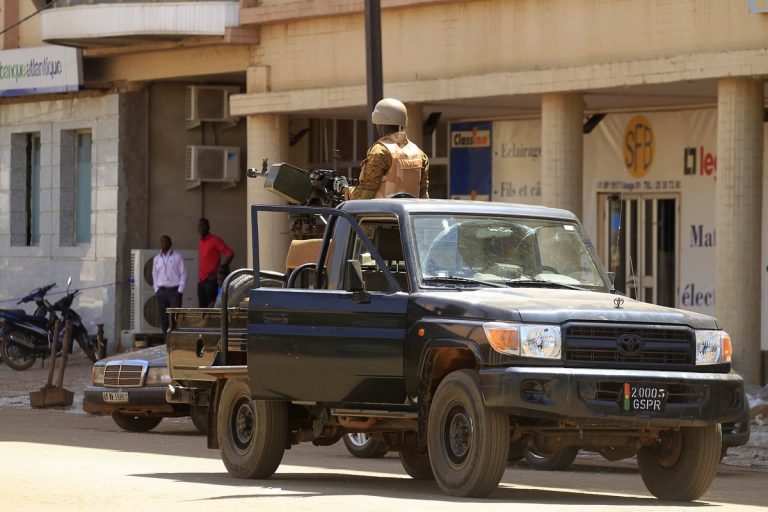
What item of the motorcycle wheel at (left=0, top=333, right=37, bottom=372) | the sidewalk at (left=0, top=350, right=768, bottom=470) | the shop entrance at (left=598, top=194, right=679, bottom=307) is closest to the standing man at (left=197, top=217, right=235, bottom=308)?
the sidewalk at (left=0, top=350, right=768, bottom=470)

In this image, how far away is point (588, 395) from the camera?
11.2m

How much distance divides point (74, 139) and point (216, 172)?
10.8ft

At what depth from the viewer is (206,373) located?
13.7 meters

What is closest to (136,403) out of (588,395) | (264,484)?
(264,484)

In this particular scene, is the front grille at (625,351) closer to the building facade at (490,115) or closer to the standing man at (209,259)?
the building facade at (490,115)

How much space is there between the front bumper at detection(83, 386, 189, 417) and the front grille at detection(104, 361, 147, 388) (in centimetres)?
6

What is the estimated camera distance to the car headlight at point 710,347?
11711 millimetres

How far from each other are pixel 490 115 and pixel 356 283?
18.0 meters

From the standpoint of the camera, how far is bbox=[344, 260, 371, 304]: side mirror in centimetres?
1216

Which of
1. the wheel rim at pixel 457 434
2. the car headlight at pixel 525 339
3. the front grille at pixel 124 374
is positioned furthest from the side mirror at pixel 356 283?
the front grille at pixel 124 374

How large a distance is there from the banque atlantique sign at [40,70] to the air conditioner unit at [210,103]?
6.34ft

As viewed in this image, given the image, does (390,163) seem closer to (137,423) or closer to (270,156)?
(137,423)

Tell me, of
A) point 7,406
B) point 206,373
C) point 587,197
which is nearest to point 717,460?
point 206,373

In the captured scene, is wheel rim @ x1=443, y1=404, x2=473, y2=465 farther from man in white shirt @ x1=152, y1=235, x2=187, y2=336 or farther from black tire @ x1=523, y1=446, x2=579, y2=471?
man in white shirt @ x1=152, y1=235, x2=187, y2=336
